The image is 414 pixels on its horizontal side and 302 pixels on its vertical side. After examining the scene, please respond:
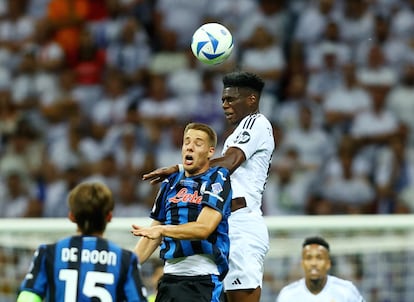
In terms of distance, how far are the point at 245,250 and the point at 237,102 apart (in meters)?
0.98

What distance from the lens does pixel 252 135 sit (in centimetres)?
699

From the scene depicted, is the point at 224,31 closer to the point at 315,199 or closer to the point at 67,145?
the point at 315,199

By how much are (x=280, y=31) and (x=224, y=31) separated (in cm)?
663

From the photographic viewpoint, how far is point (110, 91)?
45.6ft

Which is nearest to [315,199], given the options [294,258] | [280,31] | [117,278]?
[294,258]

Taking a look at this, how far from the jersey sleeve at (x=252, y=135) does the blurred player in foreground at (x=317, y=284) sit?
7.32 ft

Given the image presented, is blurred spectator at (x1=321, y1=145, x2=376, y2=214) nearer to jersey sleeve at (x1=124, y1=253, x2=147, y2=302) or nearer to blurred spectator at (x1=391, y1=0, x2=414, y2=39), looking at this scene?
blurred spectator at (x1=391, y1=0, x2=414, y2=39)

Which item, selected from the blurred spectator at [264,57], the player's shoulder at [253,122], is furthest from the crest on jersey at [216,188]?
the blurred spectator at [264,57]

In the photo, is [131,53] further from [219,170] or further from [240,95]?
[219,170]

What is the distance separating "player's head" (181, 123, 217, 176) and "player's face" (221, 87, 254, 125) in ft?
2.41

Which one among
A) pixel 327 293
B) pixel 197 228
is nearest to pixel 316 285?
pixel 327 293

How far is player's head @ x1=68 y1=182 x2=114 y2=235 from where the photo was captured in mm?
5359

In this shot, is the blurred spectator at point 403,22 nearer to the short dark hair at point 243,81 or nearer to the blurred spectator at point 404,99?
the blurred spectator at point 404,99

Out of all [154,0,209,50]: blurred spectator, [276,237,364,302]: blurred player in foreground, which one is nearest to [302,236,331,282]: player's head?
[276,237,364,302]: blurred player in foreground
